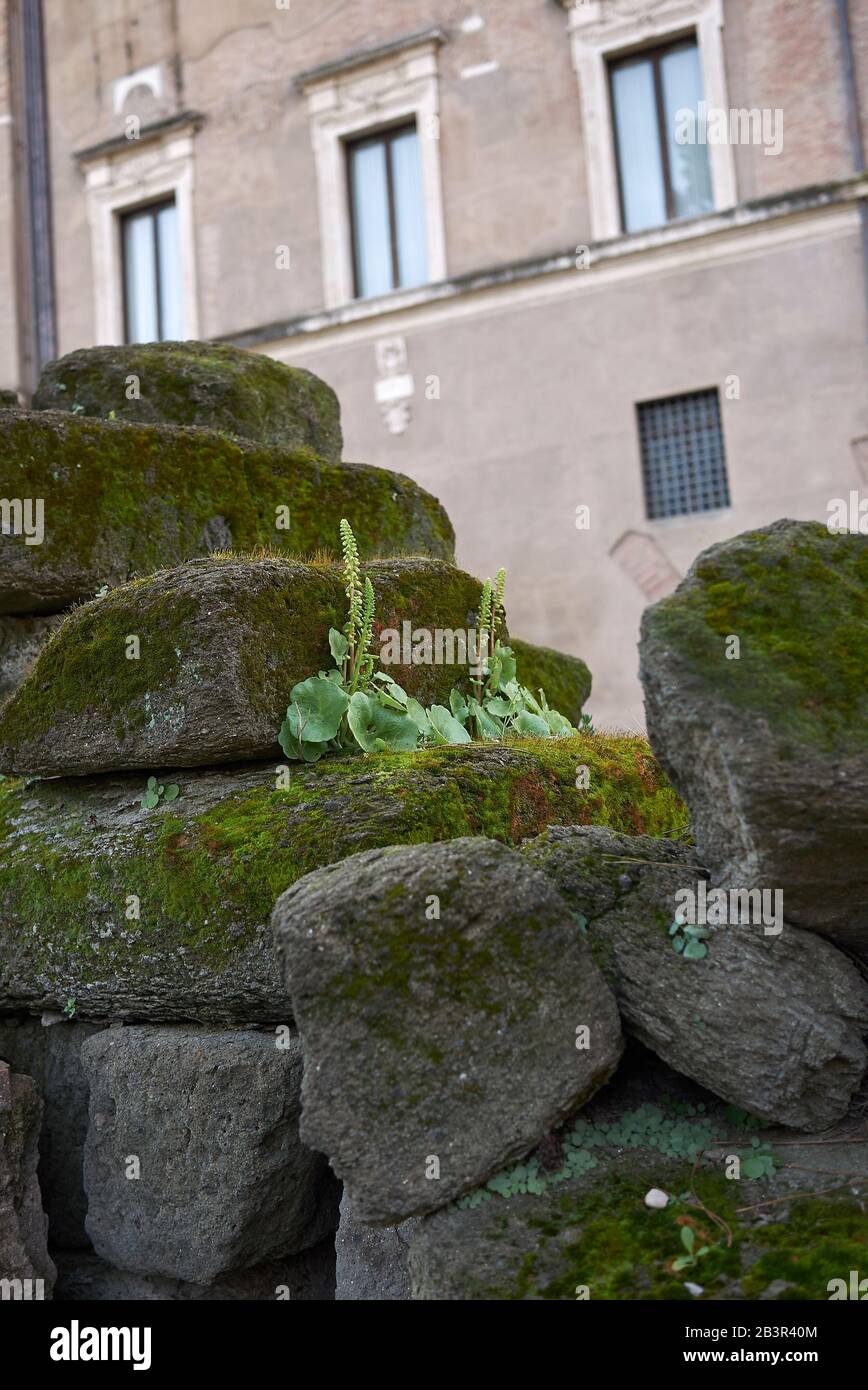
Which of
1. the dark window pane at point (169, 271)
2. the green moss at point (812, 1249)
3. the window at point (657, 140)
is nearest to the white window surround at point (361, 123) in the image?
the window at point (657, 140)

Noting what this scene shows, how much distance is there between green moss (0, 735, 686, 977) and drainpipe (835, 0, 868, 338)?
9126mm

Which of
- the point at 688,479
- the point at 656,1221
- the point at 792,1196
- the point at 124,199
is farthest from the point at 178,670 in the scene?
the point at 124,199

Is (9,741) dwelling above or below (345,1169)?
above

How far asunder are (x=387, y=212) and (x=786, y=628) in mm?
12045

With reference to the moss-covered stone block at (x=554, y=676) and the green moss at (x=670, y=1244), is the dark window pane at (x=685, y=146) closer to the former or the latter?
the moss-covered stone block at (x=554, y=676)

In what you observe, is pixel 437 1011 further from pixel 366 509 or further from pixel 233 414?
pixel 233 414

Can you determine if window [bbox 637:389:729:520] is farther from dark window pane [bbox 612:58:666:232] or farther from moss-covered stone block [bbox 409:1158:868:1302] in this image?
moss-covered stone block [bbox 409:1158:868:1302]

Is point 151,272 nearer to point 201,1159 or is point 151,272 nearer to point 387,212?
point 387,212

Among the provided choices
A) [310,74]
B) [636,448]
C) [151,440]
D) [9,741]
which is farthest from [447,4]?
[9,741]

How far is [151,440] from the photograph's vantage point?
421 cm
